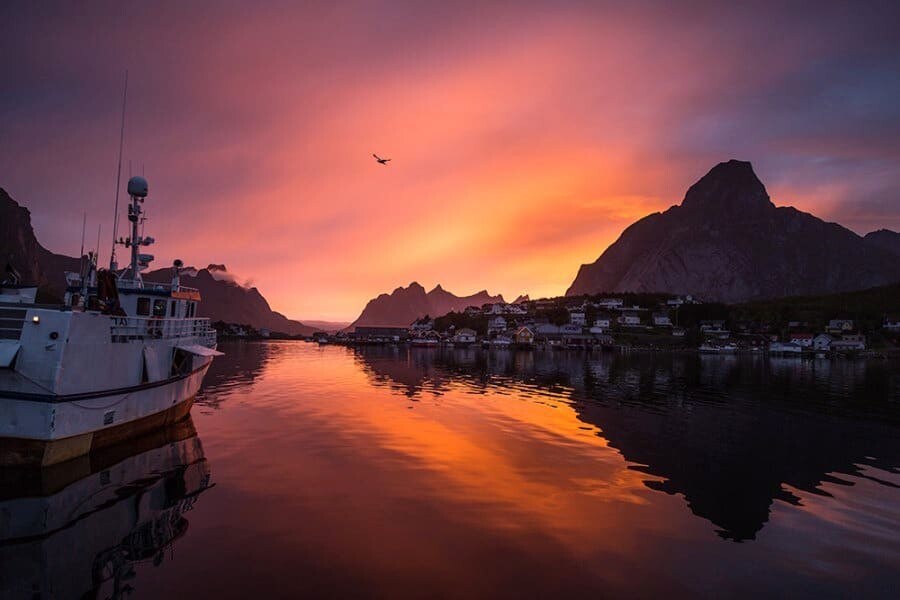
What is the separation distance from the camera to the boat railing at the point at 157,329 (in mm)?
17719

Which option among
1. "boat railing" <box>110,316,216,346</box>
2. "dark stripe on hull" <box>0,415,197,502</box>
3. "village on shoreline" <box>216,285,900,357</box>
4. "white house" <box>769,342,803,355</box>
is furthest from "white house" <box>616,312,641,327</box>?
"dark stripe on hull" <box>0,415,197,502</box>

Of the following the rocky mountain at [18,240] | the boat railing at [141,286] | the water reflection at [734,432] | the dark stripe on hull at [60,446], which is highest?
the rocky mountain at [18,240]

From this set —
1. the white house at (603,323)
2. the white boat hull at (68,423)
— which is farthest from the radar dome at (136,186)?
the white house at (603,323)

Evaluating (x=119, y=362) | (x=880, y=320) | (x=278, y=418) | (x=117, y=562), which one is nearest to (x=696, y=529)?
(x=117, y=562)

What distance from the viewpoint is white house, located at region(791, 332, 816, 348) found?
142750 mm

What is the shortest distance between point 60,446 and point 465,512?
1350cm

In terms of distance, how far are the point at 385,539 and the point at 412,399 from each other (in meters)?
23.9

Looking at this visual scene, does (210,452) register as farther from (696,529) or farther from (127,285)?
(696,529)

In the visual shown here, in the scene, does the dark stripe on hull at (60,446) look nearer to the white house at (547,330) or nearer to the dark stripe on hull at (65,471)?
the dark stripe on hull at (65,471)

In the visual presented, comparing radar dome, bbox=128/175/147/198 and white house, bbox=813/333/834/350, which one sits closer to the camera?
radar dome, bbox=128/175/147/198

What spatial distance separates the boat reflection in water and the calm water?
0.06 m

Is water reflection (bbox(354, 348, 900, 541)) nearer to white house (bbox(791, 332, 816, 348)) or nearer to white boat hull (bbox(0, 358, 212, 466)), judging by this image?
white boat hull (bbox(0, 358, 212, 466))

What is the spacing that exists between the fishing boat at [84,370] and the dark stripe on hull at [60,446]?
3 centimetres

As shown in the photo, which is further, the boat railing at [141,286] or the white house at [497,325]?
the white house at [497,325]
